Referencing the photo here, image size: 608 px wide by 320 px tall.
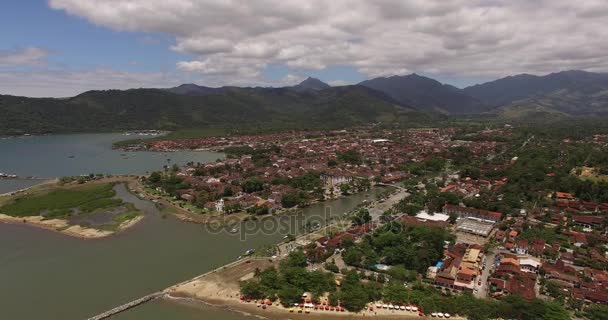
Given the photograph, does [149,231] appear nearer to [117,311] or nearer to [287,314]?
[117,311]

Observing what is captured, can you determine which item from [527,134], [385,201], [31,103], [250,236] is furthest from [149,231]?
[31,103]

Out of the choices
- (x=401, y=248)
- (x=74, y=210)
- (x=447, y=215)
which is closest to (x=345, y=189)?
(x=447, y=215)

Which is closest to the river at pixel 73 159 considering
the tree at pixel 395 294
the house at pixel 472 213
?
the house at pixel 472 213

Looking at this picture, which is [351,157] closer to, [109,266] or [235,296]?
[109,266]

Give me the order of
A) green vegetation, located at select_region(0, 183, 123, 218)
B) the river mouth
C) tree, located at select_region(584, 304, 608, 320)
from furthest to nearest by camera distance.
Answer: green vegetation, located at select_region(0, 183, 123, 218) → the river mouth → tree, located at select_region(584, 304, 608, 320)

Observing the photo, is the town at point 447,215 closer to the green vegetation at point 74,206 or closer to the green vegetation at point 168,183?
the green vegetation at point 168,183

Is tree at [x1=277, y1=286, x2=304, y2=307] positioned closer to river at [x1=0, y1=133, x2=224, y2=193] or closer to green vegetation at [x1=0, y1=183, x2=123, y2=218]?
green vegetation at [x1=0, y1=183, x2=123, y2=218]

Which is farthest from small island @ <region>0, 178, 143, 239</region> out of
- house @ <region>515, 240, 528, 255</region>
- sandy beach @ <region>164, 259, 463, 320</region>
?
house @ <region>515, 240, 528, 255</region>
